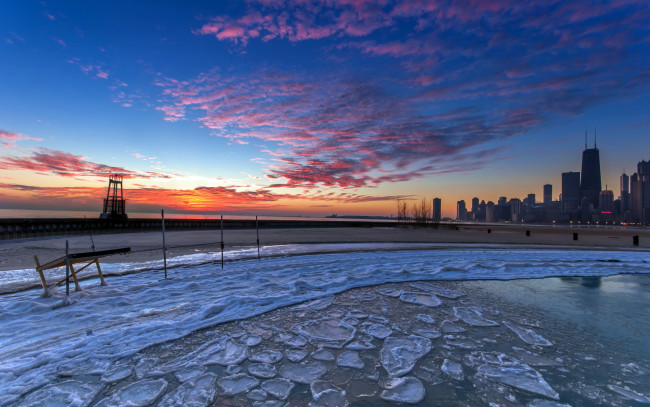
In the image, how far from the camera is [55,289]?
8062mm

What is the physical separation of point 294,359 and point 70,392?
314 centimetres

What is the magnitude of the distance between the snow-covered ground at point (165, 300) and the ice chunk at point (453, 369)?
0.05 metres

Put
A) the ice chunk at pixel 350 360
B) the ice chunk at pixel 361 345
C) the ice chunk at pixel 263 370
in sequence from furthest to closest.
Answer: the ice chunk at pixel 361 345 → the ice chunk at pixel 350 360 → the ice chunk at pixel 263 370

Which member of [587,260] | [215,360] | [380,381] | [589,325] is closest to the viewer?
[380,381]

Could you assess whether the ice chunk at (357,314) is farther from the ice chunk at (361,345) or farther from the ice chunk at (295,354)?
the ice chunk at (295,354)

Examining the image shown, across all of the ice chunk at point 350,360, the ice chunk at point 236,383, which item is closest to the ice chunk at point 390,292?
the ice chunk at point 350,360

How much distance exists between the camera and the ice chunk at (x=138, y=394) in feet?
11.5

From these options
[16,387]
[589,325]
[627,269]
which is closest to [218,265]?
[16,387]

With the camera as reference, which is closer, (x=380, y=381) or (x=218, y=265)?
(x=380, y=381)

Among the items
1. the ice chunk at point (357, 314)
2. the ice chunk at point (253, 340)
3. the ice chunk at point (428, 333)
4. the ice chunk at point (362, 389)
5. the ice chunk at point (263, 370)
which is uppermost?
the ice chunk at point (362, 389)

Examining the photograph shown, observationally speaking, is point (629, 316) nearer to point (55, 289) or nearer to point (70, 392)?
point (70, 392)

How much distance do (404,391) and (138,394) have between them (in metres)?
3.64

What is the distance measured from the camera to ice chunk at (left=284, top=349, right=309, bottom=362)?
186 inches

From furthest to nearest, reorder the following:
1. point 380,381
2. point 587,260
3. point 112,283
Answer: point 587,260
point 112,283
point 380,381
